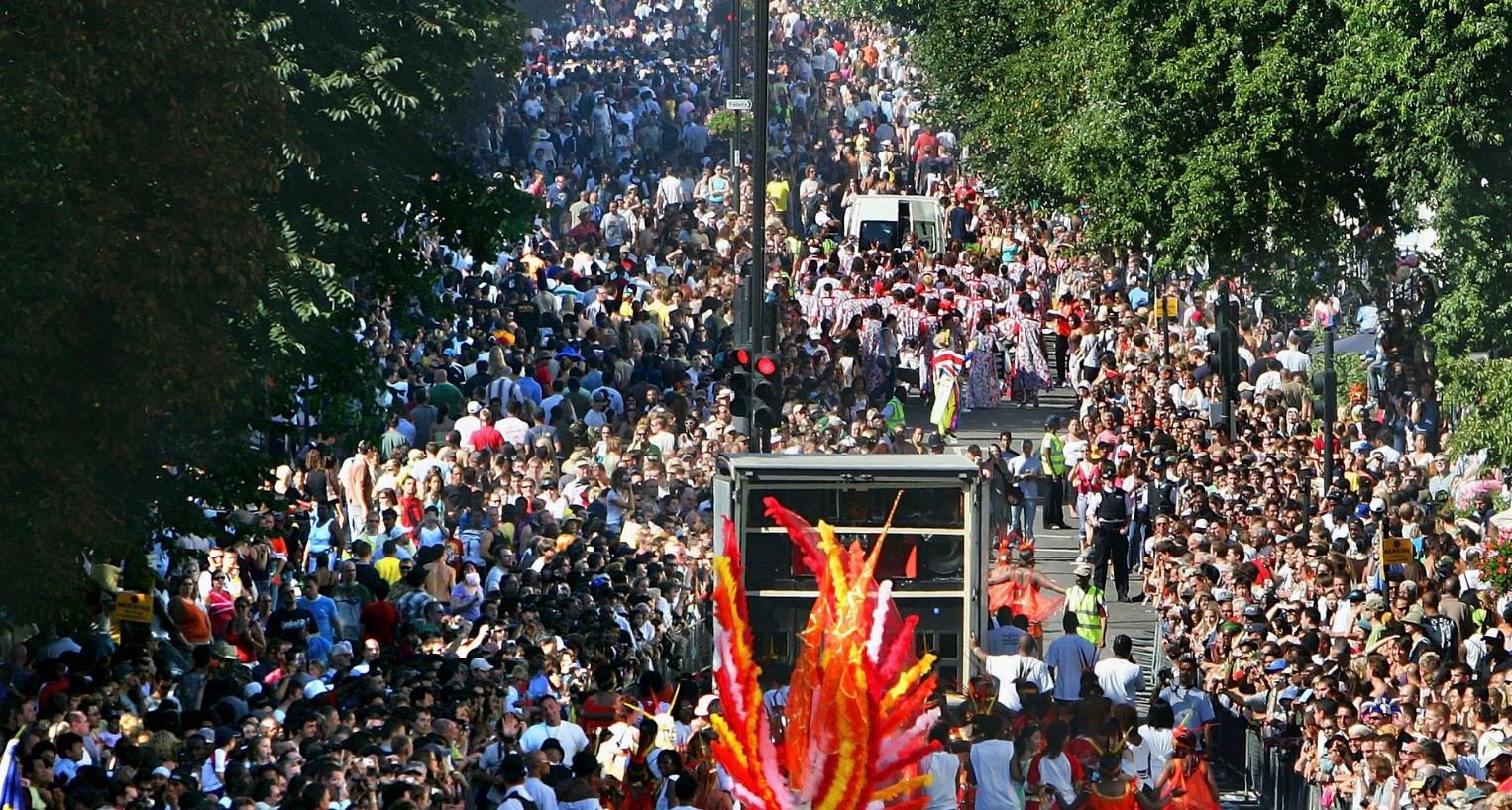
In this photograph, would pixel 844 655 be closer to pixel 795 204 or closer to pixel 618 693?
pixel 618 693

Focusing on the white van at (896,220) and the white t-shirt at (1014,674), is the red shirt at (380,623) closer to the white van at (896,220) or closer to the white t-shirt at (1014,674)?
the white t-shirt at (1014,674)

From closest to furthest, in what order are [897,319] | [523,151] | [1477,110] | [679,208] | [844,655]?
1. [844,655]
2. [1477,110]
3. [897,319]
4. [679,208]
5. [523,151]

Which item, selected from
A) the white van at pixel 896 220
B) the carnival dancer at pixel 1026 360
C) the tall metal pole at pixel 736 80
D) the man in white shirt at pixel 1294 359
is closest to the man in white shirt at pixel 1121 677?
the man in white shirt at pixel 1294 359

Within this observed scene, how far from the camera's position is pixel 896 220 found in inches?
1898

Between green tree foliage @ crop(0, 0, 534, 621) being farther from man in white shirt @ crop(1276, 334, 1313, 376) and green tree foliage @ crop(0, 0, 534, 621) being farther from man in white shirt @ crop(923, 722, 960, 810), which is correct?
man in white shirt @ crop(1276, 334, 1313, 376)

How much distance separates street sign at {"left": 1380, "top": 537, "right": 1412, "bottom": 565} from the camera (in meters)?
26.1

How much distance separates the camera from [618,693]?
72.3ft

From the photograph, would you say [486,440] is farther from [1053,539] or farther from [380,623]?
[380,623]

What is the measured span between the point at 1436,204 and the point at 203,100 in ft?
42.3

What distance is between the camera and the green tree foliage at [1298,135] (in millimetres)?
27391

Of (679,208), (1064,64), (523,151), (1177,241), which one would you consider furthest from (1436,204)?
(523,151)

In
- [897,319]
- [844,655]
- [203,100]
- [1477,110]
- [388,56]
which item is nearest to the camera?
[844,655]

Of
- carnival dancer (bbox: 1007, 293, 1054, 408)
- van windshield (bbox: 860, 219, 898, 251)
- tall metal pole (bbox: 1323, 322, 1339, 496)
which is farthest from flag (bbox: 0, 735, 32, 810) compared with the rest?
van windshield (bbox: 860, 219, 898, 251)

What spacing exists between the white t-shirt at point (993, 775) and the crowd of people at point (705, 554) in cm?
3
